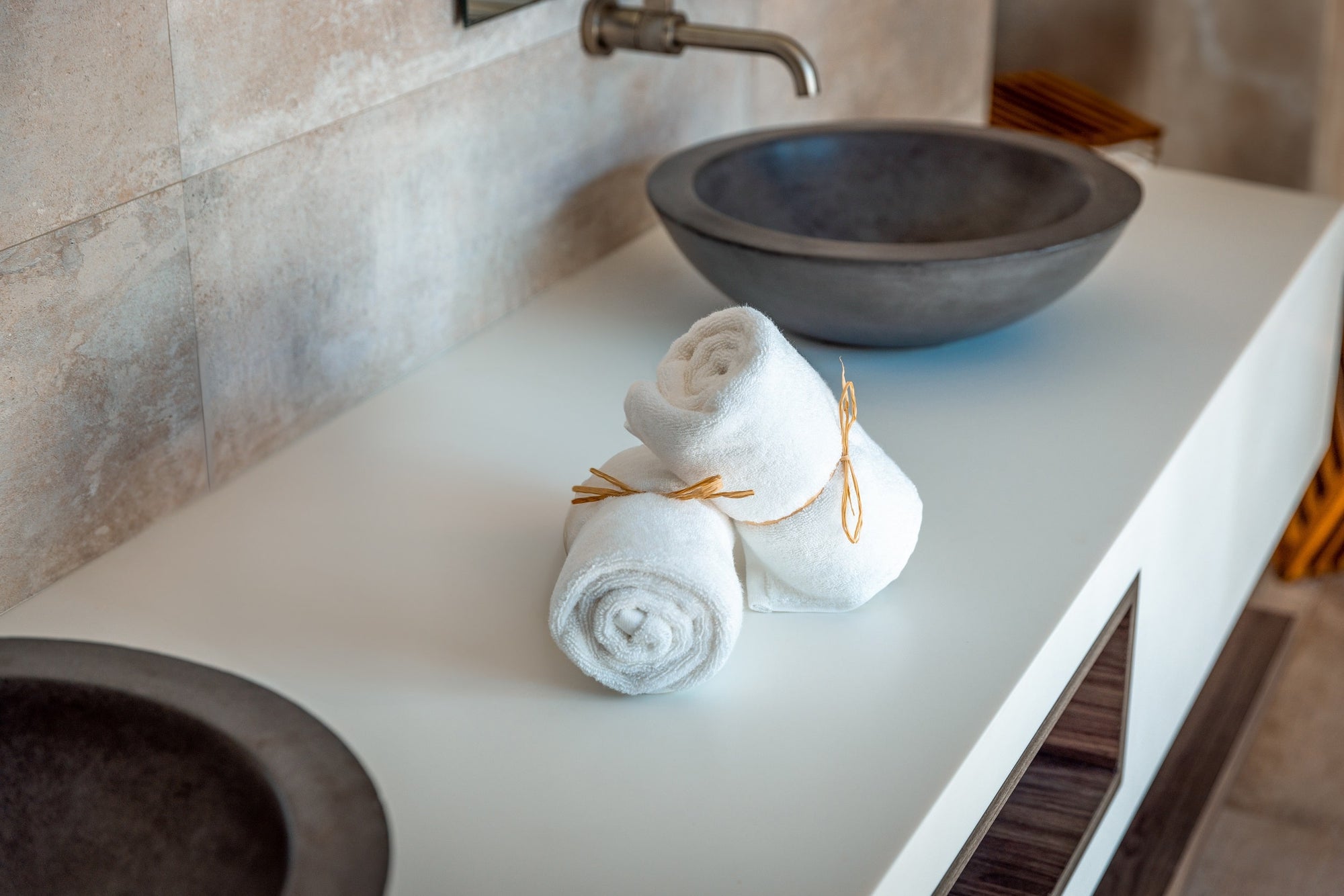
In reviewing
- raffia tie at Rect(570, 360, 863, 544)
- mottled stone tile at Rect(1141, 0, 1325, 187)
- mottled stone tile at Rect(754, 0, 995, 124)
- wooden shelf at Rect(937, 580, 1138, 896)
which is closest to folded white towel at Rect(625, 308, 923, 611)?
raffia tie at Rect(570, 360, 863, 544)

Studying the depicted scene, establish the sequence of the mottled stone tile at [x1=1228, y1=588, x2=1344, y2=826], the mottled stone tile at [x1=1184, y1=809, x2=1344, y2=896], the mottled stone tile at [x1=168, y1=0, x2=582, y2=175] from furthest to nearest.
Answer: the mottled stone tile at [x1=1228, y1=588, x2=1344, y2=826], the mottled stone tile at [x1=1184, y1=809, x2=1344, y2=896], the mottled stone tile at [x1=168, y1=0, x2=582, y2=175]

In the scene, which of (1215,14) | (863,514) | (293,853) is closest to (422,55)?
(863,514)

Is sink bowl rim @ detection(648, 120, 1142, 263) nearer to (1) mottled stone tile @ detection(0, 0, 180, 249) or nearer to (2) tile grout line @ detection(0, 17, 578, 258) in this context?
(2) tile grout line @ detection(0, 17, 578, 258)

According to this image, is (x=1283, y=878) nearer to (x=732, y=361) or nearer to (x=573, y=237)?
(x=573, y=237)

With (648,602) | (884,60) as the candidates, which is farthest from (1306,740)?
(648,602)

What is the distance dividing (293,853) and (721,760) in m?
0.24

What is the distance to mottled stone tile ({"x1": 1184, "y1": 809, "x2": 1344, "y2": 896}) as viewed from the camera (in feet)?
5.90

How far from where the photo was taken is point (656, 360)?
1215mm

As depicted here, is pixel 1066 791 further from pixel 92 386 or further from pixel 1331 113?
pixel 1331 113

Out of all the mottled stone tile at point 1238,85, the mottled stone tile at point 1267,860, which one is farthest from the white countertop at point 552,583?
the mottled stone tile at point 1238,85

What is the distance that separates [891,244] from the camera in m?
1.26

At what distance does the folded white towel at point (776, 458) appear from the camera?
80 cm

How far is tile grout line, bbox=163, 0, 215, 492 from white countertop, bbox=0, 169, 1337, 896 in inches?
1.7

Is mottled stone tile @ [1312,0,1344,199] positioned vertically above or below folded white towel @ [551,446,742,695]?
below
